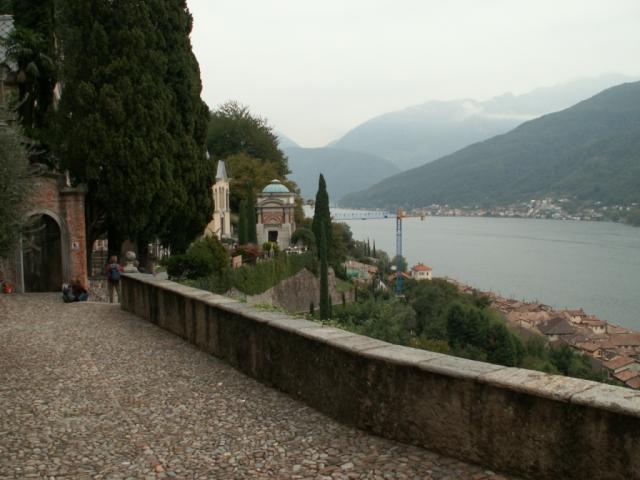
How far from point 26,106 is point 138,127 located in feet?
11.8

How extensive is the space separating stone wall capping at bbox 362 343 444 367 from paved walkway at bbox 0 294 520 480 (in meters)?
0.50

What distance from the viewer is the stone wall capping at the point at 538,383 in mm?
2848

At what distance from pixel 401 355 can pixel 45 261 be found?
15.2 metres

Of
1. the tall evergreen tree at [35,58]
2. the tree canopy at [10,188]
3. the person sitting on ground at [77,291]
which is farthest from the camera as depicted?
the tall evergreen tree at [35,58]

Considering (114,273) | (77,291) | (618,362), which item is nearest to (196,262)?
(114,273)

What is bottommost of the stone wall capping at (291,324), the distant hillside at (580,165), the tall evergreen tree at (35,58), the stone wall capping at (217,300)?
the stone wall capping at (217,300)

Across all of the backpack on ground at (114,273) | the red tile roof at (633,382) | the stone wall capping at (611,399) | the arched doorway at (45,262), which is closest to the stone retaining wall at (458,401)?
the stone wall capping at (611,399)

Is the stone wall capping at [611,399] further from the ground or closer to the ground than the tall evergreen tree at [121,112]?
closer to the ground

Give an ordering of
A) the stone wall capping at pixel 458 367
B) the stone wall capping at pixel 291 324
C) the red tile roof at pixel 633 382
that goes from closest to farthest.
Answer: the stone wall capping at pixel 458 367 < the stone wall capping at pixel 291 324 < the red tile roof at pixel 633 382

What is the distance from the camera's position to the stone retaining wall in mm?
2668

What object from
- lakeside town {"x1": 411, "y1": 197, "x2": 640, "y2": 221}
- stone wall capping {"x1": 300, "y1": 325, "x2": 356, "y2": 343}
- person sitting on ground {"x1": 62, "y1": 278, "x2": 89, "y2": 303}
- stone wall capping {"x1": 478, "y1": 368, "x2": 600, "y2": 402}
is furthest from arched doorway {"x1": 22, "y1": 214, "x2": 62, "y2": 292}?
lakeside town {"x1": 411, "y1": 197, "x2": 640, "y2": 221}

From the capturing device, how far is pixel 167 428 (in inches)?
170

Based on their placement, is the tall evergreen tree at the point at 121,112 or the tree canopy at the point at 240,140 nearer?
the tall evergreen tree at the point at 121,112

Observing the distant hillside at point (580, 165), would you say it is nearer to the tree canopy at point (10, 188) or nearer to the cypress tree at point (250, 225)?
the cypress tree at point (250, 225)
